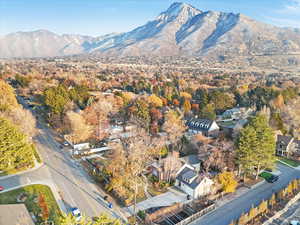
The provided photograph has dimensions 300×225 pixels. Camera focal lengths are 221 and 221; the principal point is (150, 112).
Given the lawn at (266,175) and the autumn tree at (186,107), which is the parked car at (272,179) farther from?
the autumn tree at (186,107)

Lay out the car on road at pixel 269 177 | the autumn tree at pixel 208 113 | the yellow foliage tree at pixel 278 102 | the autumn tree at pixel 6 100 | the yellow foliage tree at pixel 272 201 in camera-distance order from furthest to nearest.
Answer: the yellow foliage tree at pixel 278 102, the autumn tree at pixel 208 113, the autumn tree at pixel 6 100, the car on road at pixel 269 177, the yellow foliage tree at pixel 272 201

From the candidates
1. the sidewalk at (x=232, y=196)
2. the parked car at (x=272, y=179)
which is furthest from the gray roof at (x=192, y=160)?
the parked car at (x=272, y=179)

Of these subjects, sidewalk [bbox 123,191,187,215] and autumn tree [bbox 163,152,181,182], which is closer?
sidewalk [bbox 123,191,187,215]

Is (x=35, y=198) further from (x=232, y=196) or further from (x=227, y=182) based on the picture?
(x=232, y=196)

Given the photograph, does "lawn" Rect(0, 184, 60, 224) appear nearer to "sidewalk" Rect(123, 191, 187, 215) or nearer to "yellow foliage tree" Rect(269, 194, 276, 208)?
"sidewalk" Rect(123, 191, 187, 215)

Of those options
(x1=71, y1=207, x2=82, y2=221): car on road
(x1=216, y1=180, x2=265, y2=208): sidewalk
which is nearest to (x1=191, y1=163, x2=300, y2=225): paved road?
(x1=216, y1=180, x2=265, y2=208): sidewalk

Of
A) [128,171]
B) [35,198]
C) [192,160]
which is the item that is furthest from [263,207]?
[35,198]
